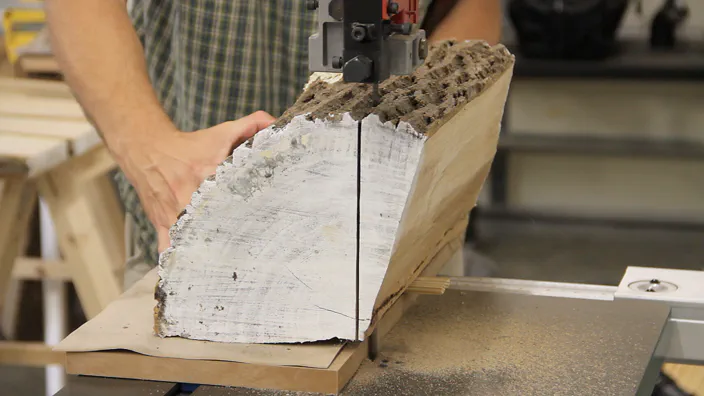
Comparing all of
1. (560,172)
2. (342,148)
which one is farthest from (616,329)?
(560,172)

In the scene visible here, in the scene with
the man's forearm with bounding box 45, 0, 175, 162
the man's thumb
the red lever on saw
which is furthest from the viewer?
the man's forearm with bounding box 45, 0, 175, 162

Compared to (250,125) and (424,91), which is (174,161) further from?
(424,91)

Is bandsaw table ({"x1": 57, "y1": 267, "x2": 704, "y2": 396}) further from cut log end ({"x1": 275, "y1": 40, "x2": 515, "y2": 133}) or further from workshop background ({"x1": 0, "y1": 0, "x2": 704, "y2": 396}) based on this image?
workshop background ({"x1": 0, "y1": 0, "x2": 704, "y2": 396})

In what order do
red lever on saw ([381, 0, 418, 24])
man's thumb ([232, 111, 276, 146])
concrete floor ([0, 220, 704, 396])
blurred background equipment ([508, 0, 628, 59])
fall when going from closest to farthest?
red lever on saw ([381, 0, 418, 24]) → man's thumb ([232, 111, 276, 146]) → blurred background equipment ([508, 0, 628, 59]) → concrete floor ([0, 220, 704, 396])

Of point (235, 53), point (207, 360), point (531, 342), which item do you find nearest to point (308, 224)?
point (207, 360)

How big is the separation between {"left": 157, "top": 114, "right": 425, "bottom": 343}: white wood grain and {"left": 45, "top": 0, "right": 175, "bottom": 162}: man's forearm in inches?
13.4

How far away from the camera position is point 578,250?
3.83 metres

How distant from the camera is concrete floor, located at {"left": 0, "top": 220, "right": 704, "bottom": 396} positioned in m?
3.57

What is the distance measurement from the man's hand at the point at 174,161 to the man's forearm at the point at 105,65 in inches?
1.6

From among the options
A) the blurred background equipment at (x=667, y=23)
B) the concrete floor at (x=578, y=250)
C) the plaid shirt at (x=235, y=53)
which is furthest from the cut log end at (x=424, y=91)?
the blurred background equipment at (x=667, y=23)

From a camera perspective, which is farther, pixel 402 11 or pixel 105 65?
pixel 105 65

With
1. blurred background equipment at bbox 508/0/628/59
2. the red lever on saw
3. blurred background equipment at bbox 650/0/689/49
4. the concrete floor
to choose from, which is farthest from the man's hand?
blurred background equipment at bbox 650/0/689/49

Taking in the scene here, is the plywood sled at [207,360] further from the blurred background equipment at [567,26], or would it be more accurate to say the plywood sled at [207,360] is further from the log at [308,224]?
the blurred background equipment at [567,26]

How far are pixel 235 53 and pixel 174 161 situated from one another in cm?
43
